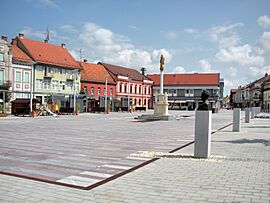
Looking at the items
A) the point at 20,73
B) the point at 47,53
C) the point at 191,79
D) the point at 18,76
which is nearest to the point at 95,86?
the point at 47,53

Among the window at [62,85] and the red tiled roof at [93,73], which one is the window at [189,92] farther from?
the window at [62,85]

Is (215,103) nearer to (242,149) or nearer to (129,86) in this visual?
(129,86)

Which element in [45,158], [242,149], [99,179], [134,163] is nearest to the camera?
[99,179]

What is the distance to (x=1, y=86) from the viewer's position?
4138 centimetres

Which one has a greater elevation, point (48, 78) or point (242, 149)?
point (48, 78)

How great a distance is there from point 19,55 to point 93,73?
2095 cm

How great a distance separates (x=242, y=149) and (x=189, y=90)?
8060 cm

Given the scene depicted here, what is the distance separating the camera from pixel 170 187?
5.62 m

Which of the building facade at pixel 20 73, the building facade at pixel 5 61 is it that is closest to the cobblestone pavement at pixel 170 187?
the building facade at pixel 5 61

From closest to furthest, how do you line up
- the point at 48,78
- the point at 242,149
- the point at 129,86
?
1. the point at 242,149
2. the point at 48,78
3. the point at 129,86

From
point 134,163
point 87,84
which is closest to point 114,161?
point 134,163

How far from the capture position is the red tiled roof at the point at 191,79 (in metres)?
89.0

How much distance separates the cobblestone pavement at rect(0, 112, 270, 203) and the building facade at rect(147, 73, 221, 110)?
262 feet

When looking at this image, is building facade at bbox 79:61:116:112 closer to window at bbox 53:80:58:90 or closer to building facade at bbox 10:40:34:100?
window at bbox 53:80:58:90
